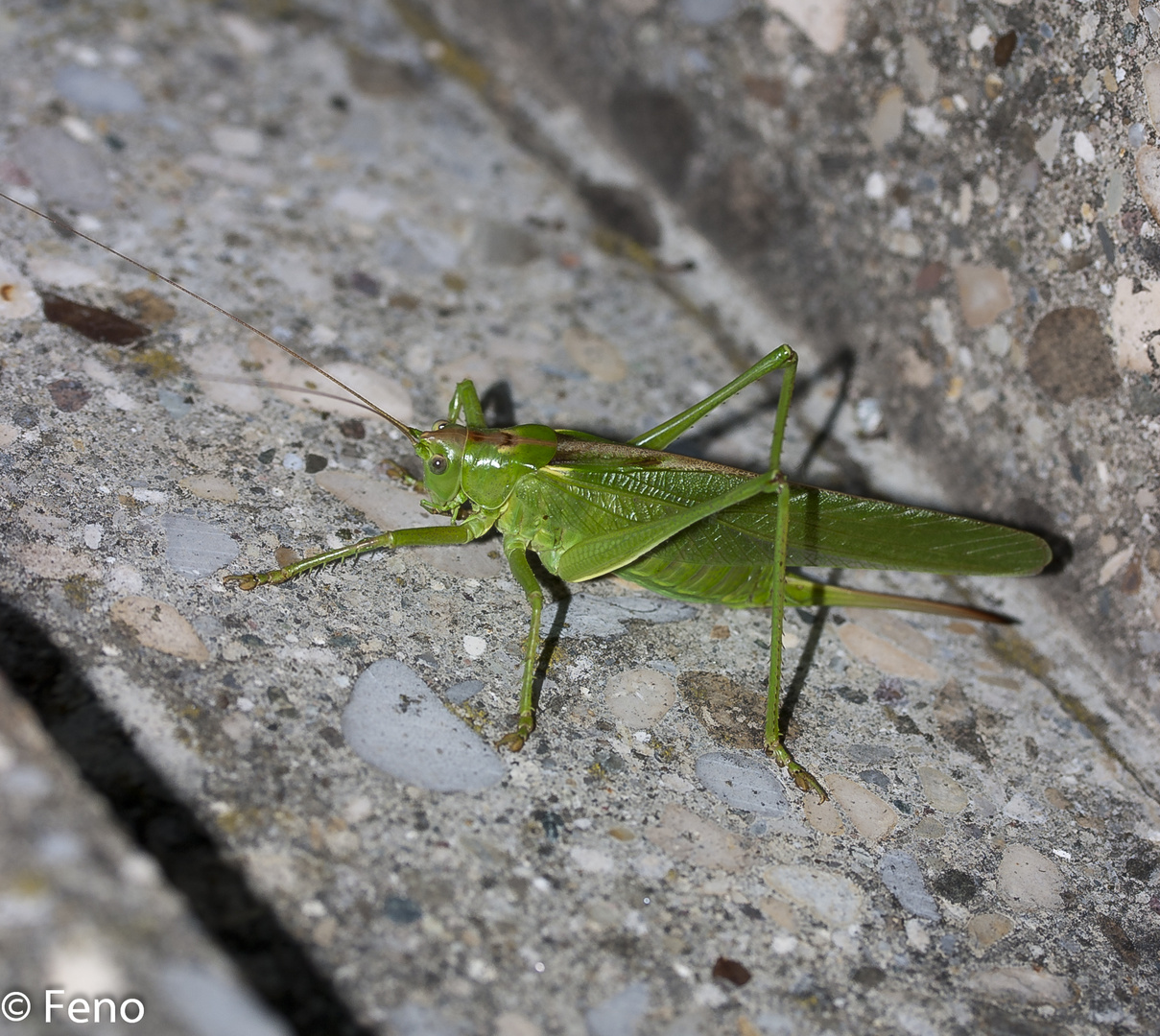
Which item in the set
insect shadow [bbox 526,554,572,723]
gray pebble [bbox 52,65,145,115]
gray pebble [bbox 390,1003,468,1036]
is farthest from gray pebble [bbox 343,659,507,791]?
→ gray pebble [bbox 52,65,145,115]

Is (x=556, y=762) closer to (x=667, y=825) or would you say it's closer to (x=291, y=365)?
(x=667, y=825)

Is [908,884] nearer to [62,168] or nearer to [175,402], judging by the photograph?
[175,402]

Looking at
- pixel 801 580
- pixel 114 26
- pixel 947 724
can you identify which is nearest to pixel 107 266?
pixel 114 26

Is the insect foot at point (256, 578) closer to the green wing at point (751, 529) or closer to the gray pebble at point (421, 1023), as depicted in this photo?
the green wing at point (751, 529)

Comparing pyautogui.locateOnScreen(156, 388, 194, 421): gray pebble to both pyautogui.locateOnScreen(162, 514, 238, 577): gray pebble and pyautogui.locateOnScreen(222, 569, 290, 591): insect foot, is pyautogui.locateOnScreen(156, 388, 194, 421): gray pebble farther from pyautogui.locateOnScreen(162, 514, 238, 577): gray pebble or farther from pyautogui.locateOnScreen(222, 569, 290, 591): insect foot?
pyautogui.locateOnScreen(222, 569, 290, 591): insect foot

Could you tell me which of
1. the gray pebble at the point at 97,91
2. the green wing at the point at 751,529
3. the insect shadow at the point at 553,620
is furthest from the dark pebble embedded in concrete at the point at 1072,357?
the gray pebble at the point at 97,91

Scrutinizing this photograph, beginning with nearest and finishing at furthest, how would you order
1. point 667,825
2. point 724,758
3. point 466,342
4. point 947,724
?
point 667,825 < point 724,758 < point 947,724 < point 466,342
